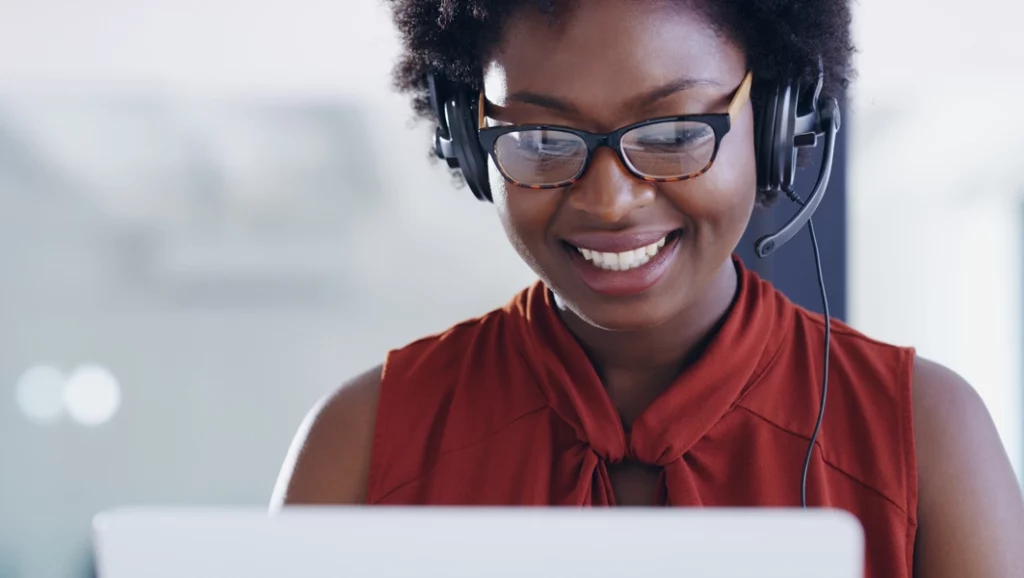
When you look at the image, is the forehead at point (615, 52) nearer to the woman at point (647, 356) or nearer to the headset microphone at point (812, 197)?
the woman at point (647, 356)

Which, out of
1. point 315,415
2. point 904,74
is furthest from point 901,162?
point 315,415

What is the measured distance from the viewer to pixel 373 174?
2.31m

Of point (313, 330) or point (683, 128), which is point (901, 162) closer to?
point (683, 128)

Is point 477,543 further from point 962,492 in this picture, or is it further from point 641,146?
point 962,492

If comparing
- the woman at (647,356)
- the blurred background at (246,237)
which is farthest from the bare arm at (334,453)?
the blurred background at (246,237)

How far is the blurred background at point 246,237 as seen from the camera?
206cm

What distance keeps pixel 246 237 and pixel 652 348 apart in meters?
1.38

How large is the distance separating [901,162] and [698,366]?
1.06 metres

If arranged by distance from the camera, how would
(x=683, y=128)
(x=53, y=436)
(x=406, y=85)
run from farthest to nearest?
(x=53, y=436) → (x=406, y=85) → (x=683, y=128)

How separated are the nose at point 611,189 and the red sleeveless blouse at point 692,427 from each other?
247 mm

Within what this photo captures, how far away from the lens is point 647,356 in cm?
126

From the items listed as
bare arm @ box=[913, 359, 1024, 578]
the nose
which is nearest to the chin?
the nose

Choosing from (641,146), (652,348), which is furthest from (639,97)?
(652,348)

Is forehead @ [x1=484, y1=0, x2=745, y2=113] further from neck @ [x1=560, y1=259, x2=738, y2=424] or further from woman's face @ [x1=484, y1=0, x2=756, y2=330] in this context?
neck @ [x1=560, y1=259, x2=738, y2=424]
